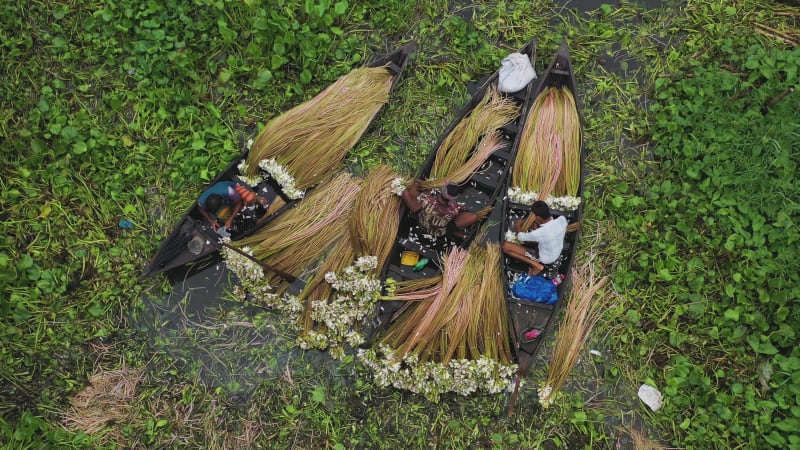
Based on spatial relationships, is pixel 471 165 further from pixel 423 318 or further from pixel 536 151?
pixel 423 318

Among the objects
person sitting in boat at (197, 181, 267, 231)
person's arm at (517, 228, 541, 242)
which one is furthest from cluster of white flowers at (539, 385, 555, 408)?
person sitting in boat at (197, 181, 267, 231)

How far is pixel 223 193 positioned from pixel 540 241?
2874 mm

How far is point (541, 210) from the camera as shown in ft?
16.2

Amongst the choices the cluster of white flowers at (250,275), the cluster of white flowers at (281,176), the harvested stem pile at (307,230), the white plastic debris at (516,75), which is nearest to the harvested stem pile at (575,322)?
the white plastic debris at (516,75)

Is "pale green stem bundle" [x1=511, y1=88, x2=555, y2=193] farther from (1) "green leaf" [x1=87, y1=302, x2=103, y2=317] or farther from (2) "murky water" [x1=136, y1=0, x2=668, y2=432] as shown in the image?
(1) "green leaf" [x1=87, y1=302, x2=103, y2=317]

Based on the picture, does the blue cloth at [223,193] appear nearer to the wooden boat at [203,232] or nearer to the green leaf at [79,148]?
the wooden boat at [203,232]

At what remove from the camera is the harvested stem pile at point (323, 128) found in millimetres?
5254

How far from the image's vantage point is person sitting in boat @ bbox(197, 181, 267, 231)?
5.04 meters

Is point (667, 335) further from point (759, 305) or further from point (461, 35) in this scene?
point (461, 35)

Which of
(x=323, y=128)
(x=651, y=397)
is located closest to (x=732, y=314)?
(x=651, y=397)

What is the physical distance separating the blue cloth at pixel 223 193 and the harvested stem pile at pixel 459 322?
5.65 ft

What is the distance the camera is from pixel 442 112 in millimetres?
5730

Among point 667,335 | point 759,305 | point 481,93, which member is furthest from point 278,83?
point 759,305

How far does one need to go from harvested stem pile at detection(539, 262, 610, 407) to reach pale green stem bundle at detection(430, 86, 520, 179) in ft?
4.97
